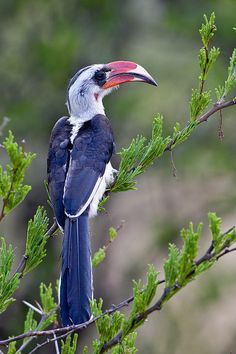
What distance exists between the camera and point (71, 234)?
352 centimetres

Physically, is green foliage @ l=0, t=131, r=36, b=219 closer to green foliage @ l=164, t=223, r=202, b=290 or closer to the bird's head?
green foliage @ l=164, t=223, r=202, b=290

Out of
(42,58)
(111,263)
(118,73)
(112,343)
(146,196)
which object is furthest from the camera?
(146,196)

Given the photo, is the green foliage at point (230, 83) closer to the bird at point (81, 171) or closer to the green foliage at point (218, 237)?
the bird at point (81, 171)

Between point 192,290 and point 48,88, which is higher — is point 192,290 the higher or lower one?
the lower one

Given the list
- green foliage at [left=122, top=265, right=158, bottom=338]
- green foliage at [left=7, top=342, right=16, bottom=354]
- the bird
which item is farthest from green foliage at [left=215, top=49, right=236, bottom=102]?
green foliage at [left=7, top=342, right=16, bottom=354]

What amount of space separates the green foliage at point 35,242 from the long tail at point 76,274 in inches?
8.1

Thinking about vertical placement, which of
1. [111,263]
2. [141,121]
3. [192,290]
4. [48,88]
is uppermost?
[48,88]

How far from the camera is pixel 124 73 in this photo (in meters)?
4.50

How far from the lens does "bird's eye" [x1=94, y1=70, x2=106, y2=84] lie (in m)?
4.72

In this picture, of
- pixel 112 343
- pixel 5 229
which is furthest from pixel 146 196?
pixel 112 343

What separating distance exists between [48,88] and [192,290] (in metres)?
3.17

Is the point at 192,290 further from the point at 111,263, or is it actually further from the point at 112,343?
the point at 112,343

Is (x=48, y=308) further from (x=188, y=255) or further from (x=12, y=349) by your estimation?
(x=188, y=255)

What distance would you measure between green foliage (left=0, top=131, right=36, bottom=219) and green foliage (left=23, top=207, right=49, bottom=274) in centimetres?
37
